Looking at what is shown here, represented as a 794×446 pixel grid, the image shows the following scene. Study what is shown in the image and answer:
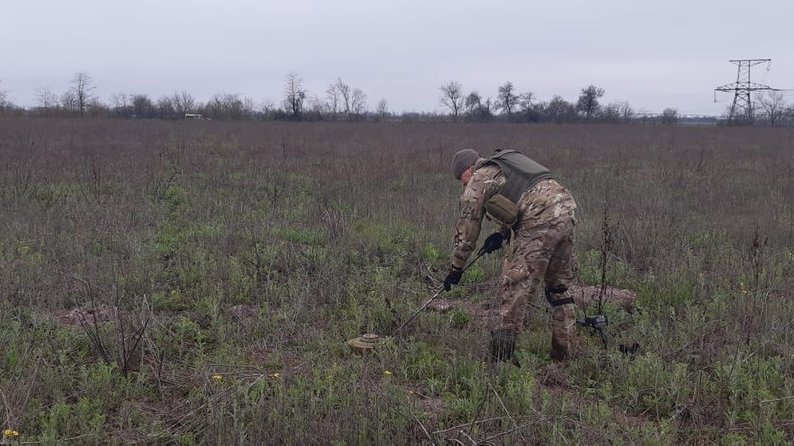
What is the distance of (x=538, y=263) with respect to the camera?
14.6 ft

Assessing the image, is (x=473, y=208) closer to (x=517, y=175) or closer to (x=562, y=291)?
(x=517, y=175)

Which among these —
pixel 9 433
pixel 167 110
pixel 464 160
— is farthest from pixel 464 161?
pixel 167 110

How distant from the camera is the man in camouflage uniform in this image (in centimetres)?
444

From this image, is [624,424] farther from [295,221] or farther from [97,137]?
[97,137]

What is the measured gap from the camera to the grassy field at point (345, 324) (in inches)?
135

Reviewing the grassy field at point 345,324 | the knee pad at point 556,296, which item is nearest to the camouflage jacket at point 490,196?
the knee pad at point 556,296

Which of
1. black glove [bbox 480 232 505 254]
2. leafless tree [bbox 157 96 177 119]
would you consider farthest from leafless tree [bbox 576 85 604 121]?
black glove [bbox 480 232 505 254]

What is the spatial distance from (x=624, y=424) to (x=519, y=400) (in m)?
0.58

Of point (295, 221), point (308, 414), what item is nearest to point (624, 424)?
point (308, 414)

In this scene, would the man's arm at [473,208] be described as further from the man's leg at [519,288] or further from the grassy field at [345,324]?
the grassy field at [345,324]

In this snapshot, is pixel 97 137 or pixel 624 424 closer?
pixel 624 424

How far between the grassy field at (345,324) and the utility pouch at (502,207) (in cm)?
93

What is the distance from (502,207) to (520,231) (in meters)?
0.22

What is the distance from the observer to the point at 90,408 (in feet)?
11.8
